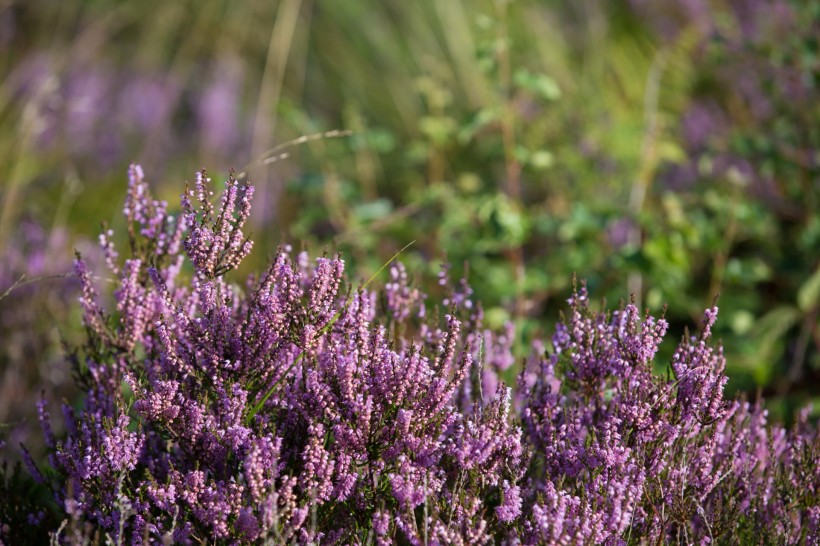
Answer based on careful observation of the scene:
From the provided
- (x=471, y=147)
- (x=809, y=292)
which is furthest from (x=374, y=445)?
(x=471, y=147)

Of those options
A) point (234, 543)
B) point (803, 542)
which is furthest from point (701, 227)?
point (234, 543)

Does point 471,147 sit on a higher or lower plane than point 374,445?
higher

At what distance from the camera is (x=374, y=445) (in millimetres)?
2027

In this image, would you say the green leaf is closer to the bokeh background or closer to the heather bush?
the bokeh background

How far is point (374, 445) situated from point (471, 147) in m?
4.21

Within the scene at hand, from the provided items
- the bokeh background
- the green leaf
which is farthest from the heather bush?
the green leaf

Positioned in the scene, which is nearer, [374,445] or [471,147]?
[374,445]

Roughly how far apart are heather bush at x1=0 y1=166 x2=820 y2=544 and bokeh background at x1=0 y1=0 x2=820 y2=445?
0.37 meters

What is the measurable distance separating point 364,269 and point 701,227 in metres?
1.49

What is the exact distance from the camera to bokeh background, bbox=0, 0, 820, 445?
3.95 metres

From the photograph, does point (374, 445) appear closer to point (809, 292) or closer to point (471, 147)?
point (809, 292)

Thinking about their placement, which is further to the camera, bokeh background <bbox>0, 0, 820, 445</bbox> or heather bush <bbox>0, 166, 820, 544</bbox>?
bokeh background <bbox>0, 0, 820, 445</bbox>

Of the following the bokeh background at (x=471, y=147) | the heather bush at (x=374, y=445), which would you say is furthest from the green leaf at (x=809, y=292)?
the heather bush at (x=374, y=445)

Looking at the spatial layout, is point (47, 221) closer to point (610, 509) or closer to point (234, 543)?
point (234, 543)
